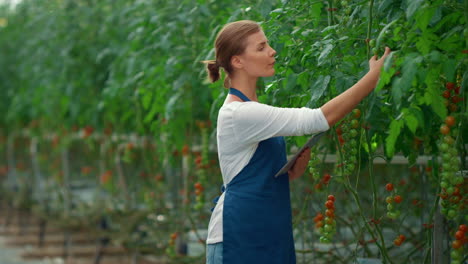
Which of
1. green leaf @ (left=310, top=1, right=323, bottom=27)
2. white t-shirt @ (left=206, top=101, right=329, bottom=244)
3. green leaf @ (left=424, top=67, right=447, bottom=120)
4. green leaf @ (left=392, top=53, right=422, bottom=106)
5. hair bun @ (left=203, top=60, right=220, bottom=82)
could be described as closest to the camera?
green leaf @ (left=392, top=53, right=422, bottom=106)

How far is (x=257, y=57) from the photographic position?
2121mm

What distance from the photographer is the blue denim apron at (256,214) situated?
211cm

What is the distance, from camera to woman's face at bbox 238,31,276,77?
6.97 ft

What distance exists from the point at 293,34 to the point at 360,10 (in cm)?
27

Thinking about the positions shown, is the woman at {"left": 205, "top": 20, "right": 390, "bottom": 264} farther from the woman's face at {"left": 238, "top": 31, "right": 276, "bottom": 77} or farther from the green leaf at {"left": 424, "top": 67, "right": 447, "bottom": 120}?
the green leaf at {"left": 424, "top": 67, "right": 447, "bottom": 120}

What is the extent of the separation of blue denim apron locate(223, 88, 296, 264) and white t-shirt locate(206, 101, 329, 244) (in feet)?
0.10

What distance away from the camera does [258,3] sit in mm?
3135

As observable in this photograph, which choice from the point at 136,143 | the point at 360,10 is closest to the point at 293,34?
the point at 360,10

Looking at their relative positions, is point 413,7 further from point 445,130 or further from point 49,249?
point 49,249

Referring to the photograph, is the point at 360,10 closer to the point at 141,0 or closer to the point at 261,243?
the point at 261,243

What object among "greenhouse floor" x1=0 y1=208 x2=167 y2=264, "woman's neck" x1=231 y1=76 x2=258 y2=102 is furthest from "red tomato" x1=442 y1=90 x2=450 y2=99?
"greenhouse floor" x1=0 y1=208 x2=167 y2=264

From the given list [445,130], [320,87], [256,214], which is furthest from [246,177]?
[445,130]

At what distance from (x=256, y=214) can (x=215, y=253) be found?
7.7 inches

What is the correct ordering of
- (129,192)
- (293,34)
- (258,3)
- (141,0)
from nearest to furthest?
(293,34) → (258,3) → (141,0) → (129,192)
